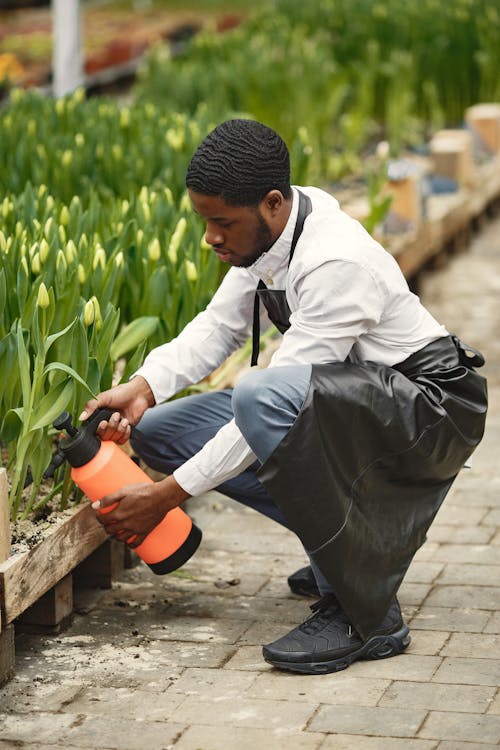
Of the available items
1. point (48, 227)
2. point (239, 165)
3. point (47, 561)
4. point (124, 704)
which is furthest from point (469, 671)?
point (48, 227)

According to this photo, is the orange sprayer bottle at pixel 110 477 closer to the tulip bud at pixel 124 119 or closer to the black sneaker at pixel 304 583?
the black sneaker at pixel 304 583

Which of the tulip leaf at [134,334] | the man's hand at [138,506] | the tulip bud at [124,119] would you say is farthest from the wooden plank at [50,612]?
the tulip bud at [124,119]

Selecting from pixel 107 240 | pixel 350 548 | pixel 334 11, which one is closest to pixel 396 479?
pixel 350 548

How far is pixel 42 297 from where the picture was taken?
322cm

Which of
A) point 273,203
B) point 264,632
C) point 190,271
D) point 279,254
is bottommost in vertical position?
point 264,632

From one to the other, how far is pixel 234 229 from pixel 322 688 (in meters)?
1.03

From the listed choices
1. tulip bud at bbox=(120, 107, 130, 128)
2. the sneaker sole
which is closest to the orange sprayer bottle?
the sneaker sole

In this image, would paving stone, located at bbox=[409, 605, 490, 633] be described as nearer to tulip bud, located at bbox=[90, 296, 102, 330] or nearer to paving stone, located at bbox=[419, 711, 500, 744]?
paving stone, located at bbox=[419, 711, 500, 744]

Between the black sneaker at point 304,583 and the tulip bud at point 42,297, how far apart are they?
94 cm

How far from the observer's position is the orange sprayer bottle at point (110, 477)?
307cm

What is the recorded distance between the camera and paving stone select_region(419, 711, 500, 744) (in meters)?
2.68

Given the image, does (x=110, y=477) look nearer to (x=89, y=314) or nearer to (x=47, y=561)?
(x=47, y=561)

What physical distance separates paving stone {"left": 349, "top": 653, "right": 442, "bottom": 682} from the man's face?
0.96 metres

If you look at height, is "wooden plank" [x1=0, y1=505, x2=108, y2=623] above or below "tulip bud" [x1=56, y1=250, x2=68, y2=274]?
below
